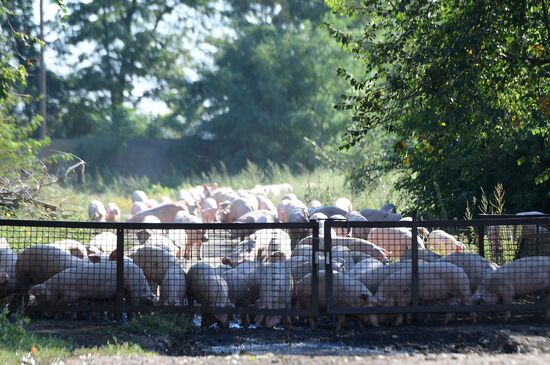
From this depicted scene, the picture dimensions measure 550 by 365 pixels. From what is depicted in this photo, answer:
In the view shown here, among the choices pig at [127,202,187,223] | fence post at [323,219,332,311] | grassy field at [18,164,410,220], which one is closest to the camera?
fence post at [323,219,332,311]

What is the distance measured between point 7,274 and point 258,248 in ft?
9.74

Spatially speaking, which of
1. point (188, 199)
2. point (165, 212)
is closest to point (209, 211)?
point (165, 212)

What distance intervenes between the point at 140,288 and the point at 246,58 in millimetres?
46493

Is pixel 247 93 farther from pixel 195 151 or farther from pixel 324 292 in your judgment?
pixel 324 292

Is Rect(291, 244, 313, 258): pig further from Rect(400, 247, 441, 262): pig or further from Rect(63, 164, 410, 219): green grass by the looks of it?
Rect(63, 164, 410, 219): green grass

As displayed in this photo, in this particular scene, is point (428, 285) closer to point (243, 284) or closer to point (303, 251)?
point (303, 251)

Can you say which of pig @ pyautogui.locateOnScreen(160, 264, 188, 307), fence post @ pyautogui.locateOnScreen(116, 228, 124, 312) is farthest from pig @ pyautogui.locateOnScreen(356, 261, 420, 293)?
fence post @ pyautogui.locateOnScreen(116, 228, 124, 312)

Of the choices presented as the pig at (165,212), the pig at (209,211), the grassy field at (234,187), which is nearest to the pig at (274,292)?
the grassy field at (234,187)

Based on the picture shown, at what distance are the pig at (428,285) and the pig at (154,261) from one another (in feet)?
7.51

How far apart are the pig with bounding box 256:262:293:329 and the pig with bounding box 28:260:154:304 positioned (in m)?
1.19

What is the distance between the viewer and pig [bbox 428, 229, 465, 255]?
38.5 ft

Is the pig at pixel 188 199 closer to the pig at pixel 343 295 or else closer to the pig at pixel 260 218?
the pig at pixel 260 218

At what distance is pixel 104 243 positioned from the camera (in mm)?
13852

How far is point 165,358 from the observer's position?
837 cm
